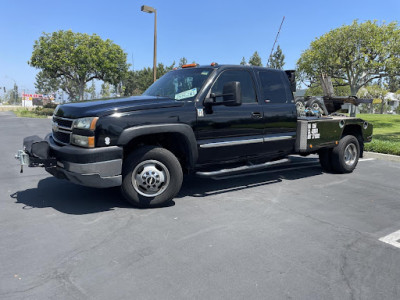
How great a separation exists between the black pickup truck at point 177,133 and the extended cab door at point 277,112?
2 cm

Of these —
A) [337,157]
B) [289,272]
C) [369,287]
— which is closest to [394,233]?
[369,287]

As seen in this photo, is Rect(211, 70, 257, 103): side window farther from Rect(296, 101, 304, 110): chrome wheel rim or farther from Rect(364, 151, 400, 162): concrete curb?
Rect(364, 151, 400, 162): concrete curb

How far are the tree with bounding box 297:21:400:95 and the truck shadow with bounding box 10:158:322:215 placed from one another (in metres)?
16.5

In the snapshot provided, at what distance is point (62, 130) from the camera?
4402 mm

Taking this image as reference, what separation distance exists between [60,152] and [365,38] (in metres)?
22.6

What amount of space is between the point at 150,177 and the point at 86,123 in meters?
1.07

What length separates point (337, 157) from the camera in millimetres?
6816

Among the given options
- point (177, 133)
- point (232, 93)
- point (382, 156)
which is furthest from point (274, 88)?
point (382, 156)

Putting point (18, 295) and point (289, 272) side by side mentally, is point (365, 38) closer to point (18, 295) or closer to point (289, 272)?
point (289, 272)

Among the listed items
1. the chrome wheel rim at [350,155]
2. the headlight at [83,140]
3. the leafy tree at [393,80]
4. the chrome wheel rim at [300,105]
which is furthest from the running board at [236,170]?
the leafy tree at [393,80]

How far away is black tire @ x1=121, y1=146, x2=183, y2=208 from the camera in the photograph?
14.0 feet

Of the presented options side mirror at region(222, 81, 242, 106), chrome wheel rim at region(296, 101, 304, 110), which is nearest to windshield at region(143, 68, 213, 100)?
side mirror at region(222, 81, 242, 106)

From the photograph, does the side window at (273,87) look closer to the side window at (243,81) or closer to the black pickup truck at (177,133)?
the black pickup truck at (177,133)

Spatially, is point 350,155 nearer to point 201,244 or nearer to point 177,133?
point 177,133
